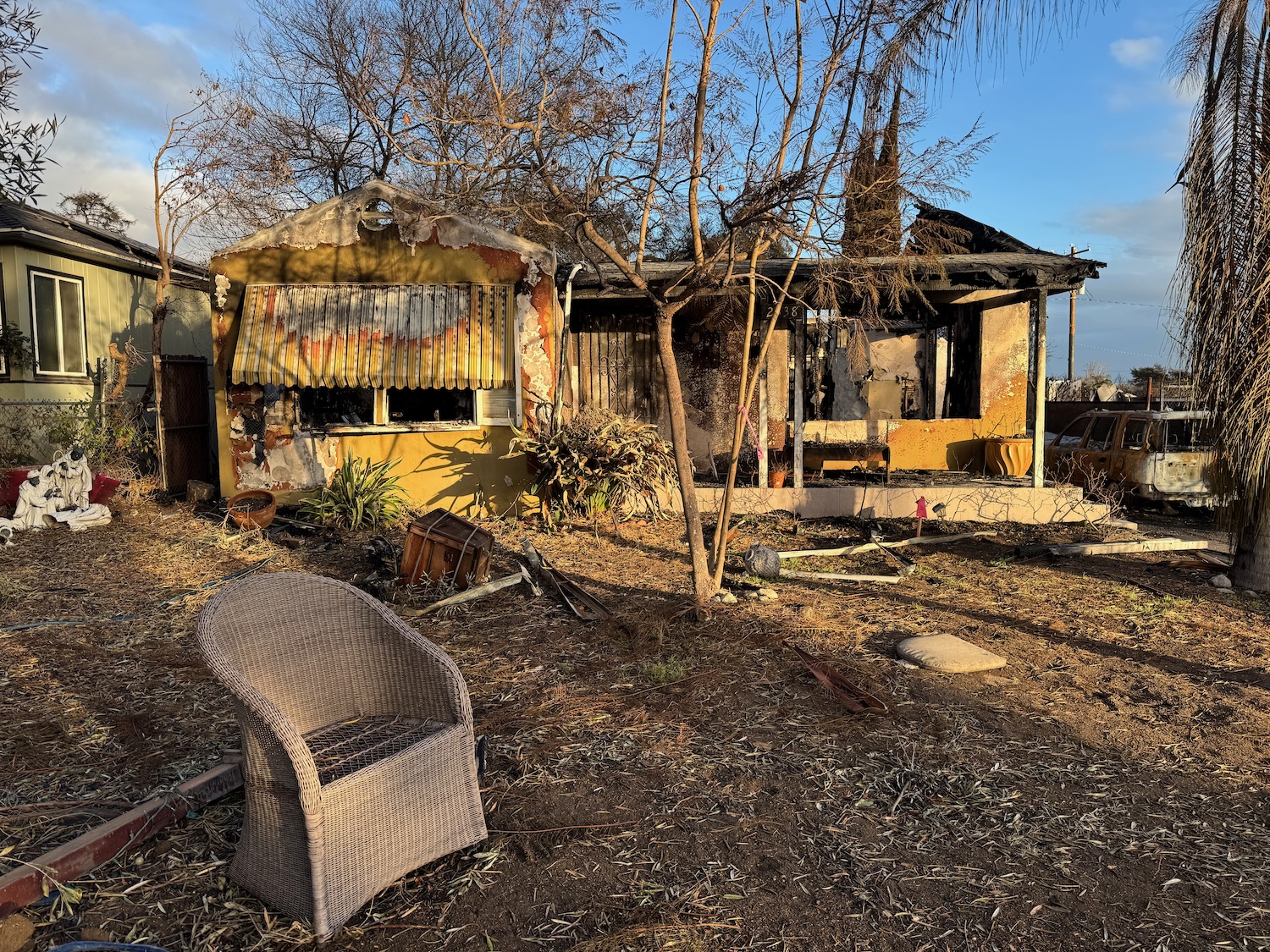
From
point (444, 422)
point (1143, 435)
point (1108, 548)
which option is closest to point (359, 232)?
point (444, 422)

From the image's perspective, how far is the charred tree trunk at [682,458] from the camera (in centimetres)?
546

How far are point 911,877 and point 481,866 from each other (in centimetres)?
150

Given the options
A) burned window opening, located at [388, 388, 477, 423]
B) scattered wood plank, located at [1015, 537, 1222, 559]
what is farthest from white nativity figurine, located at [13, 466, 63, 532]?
scattered wood plank, located at [1015, 537, 1222, 559]

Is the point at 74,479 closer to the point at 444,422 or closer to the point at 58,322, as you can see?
the point at 444,422

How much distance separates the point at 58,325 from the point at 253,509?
611 cm

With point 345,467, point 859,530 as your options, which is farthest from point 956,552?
point 345,467

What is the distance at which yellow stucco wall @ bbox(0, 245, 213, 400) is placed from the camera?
1129 centimetres

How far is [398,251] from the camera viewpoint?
369 inches

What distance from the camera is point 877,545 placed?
810cm

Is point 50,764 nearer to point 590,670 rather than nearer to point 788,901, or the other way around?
point 590,670

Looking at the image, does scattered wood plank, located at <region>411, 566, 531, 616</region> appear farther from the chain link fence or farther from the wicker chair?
the chain link fence

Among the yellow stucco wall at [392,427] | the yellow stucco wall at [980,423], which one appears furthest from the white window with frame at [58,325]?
the yellow stucco wall at [980,423]

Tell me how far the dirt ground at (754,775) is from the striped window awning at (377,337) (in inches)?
130

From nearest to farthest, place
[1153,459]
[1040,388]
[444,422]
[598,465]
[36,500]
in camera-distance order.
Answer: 1. [36,500]
2. [598,465]
3. [444,422]
4. [1040,388]
5. [1153,459]
